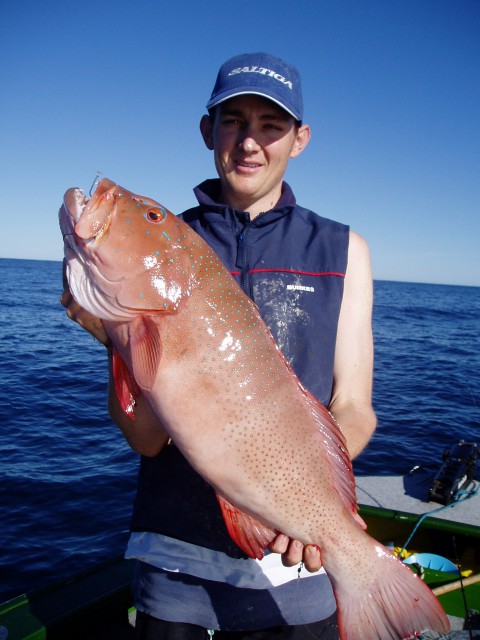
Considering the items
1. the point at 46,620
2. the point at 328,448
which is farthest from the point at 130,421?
the point at 46,620

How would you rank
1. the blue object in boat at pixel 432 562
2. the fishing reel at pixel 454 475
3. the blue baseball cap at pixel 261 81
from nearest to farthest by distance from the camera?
1. the blue baseball cap at pixel 261 81
2. the blue object in boat at pixel 432 562
3. the fishing reel at pixel 454 475

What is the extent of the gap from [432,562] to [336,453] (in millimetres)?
4058

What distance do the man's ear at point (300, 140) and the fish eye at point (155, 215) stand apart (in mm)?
Result: 992

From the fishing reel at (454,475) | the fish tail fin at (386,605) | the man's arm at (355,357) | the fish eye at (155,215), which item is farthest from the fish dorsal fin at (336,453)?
the fishing reel at (454,475)

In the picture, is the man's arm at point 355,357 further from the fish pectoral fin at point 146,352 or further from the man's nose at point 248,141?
the fish pectoral fin at point 146,352

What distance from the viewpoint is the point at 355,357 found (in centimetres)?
289

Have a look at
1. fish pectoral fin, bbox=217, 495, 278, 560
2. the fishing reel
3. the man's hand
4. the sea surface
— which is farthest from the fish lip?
the sea surface

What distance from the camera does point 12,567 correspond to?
7176mm

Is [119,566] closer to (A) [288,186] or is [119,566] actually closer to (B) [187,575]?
(B) [187,575]

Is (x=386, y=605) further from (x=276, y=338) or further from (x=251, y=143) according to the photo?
(x=251, y=143)

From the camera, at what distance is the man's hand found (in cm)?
239

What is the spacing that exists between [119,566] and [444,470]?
4879mm

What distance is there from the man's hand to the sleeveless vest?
0.83 feet

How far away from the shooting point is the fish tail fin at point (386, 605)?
2.39m
